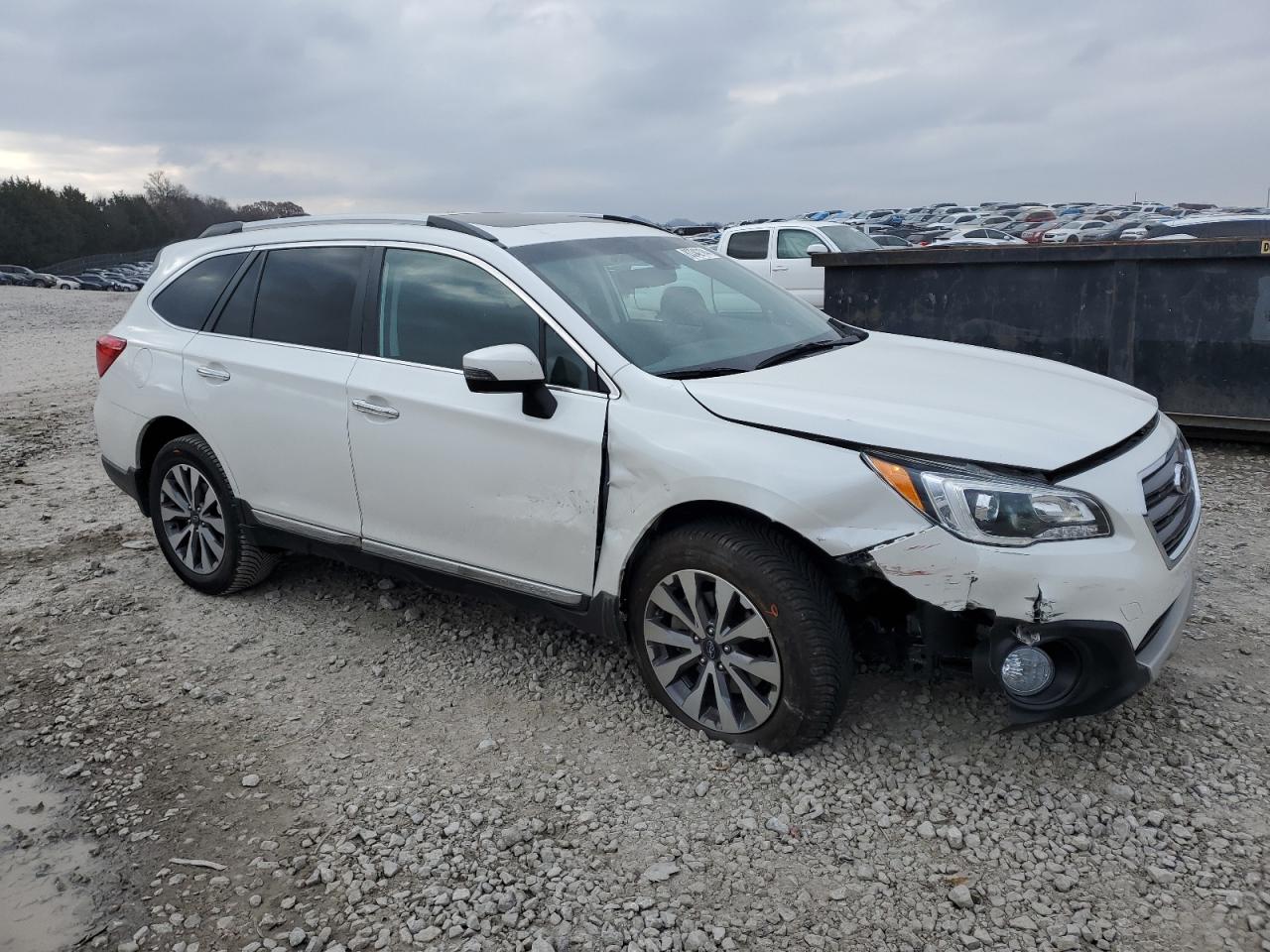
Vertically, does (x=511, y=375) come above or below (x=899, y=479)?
above

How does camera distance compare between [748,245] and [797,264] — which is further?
[748,245]

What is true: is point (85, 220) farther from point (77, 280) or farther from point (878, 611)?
point (878, 611)

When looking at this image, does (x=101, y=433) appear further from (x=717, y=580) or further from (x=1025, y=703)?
(x=1025, y=703)

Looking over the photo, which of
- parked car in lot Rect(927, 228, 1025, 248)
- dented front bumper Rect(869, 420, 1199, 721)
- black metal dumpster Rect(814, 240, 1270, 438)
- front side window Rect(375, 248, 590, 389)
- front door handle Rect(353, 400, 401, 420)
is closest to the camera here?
dented front bumper Rect(869, 420, 1199, 721)

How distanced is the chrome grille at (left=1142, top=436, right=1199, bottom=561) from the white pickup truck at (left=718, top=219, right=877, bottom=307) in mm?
10865

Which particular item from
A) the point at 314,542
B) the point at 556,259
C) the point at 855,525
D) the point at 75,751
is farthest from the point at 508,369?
the point at 75,751

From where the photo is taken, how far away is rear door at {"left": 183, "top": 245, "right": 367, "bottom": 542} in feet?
13.6

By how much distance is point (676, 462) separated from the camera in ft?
10.5

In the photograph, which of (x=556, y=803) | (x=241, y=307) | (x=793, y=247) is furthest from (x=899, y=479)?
(x=793, y=247)

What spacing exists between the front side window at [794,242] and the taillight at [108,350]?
10960mm

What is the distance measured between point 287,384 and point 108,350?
1.42m

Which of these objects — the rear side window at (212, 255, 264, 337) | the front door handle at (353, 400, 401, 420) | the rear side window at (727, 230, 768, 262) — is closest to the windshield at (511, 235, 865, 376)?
the front door handle at (353, 400, 401, 420)

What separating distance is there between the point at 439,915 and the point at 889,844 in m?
1.29

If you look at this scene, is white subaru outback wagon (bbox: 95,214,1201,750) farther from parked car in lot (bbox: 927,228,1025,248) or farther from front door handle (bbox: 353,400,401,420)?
parked car in lot (bbox: 927,228,1025,248)
